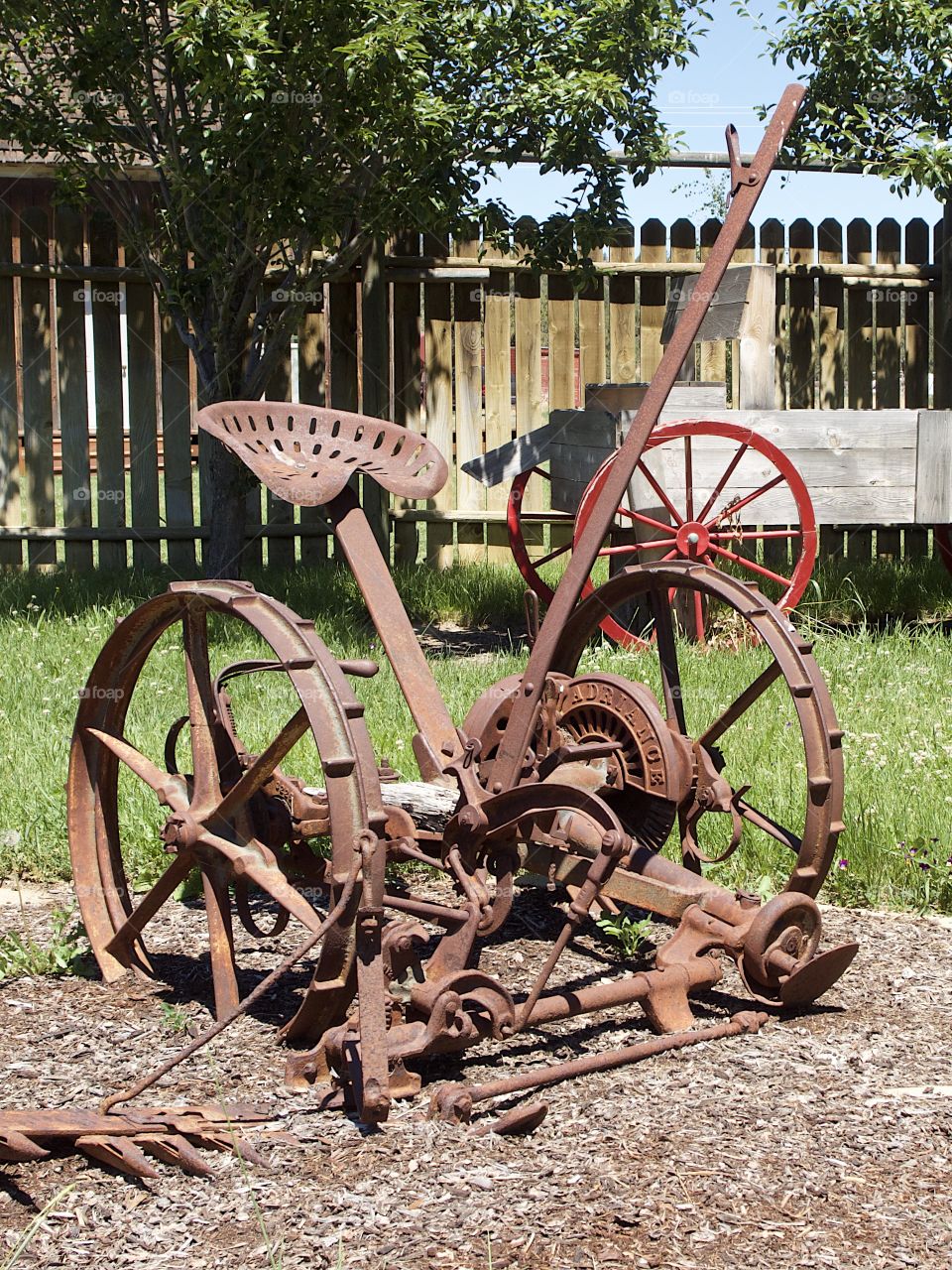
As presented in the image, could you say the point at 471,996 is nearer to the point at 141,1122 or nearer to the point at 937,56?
the point at 141,1122

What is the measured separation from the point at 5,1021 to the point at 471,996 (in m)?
1.10

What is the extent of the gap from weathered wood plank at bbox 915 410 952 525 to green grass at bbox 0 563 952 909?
58 cm

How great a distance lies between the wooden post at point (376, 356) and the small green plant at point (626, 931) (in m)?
5.15

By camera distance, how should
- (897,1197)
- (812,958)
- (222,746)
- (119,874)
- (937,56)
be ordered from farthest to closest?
(937,56), (119,874), (222,746), (812,958), (897,1197)

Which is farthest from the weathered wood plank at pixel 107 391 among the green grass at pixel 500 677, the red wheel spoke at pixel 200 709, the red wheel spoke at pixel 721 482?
the red wheel spoke at pixel 200 709

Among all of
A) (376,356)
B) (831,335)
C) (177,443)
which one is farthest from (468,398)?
(831,335)

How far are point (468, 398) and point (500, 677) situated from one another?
3.16 metres

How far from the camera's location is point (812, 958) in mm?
3061

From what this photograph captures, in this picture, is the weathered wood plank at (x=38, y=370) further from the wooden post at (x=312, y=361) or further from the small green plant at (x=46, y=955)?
the small green plant at (x=46, y=955)

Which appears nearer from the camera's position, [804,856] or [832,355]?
[804,856]

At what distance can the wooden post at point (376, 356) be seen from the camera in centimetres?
861

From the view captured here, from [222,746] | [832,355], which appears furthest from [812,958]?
[832,355]

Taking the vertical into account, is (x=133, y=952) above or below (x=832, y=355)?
below

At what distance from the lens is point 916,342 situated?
30.4 ft
